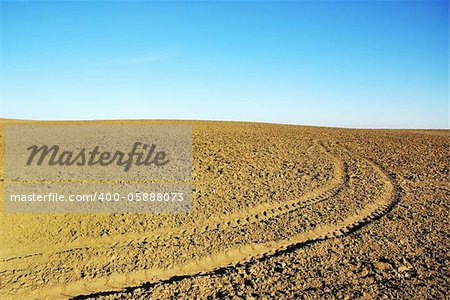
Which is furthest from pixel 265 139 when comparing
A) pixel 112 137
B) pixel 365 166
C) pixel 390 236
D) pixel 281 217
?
pixel 390 236

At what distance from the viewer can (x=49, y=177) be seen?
32.9 ft

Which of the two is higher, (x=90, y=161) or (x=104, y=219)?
(x=90, y=161)

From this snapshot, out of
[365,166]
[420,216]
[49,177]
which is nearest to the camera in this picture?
[420,216]

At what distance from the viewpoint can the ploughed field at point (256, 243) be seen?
5.07 metres

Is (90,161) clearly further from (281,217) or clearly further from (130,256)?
(281,217)

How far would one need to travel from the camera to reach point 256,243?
21.0ft

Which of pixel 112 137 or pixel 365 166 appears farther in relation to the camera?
pixel 112 137

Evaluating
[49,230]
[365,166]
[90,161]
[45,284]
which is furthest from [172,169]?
[365,166]

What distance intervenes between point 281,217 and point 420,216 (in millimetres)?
2846

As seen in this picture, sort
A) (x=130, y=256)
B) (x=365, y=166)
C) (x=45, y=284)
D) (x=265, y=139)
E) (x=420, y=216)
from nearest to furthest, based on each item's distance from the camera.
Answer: (x=45, y=284) < (x=130, y=256) < (x=420, y=216) < (x=365, y=166) < (x=265, y=139)

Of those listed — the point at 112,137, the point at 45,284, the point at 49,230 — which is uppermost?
the point at 112,137

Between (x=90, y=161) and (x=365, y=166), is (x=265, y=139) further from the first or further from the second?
(x=90, y=161)

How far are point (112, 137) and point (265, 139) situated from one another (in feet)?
22.5

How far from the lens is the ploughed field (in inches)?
200
